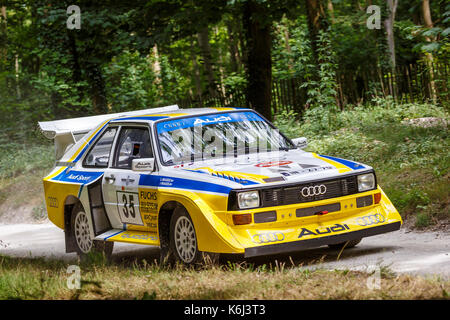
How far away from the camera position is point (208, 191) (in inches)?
291

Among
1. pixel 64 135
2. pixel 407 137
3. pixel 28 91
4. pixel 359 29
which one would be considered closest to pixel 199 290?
pixel 64 135

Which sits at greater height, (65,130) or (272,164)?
(65,130)

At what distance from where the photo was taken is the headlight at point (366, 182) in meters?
7.84

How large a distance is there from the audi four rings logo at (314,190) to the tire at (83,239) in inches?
124

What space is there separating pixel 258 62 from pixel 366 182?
36.0 ft

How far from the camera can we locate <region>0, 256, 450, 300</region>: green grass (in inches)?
222

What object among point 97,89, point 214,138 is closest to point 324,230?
point 214,138

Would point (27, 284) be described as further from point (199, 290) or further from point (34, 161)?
point (34, 161)

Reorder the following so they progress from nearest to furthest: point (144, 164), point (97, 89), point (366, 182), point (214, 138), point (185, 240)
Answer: point (185, 240)
point (366, 182)
point (144, 164)
point (214, 138)
point (97, 89)

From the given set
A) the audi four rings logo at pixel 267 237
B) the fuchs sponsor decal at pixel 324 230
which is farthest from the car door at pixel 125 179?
the fuchs sponsor decal at pixel 324 230

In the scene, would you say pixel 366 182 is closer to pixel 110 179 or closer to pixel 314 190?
pixel 314 190

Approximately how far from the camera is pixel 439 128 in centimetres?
1349

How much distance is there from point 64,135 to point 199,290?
16.8ft

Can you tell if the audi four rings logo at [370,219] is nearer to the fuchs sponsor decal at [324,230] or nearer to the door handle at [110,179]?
the fuchs sponsor decal at [324,230]
